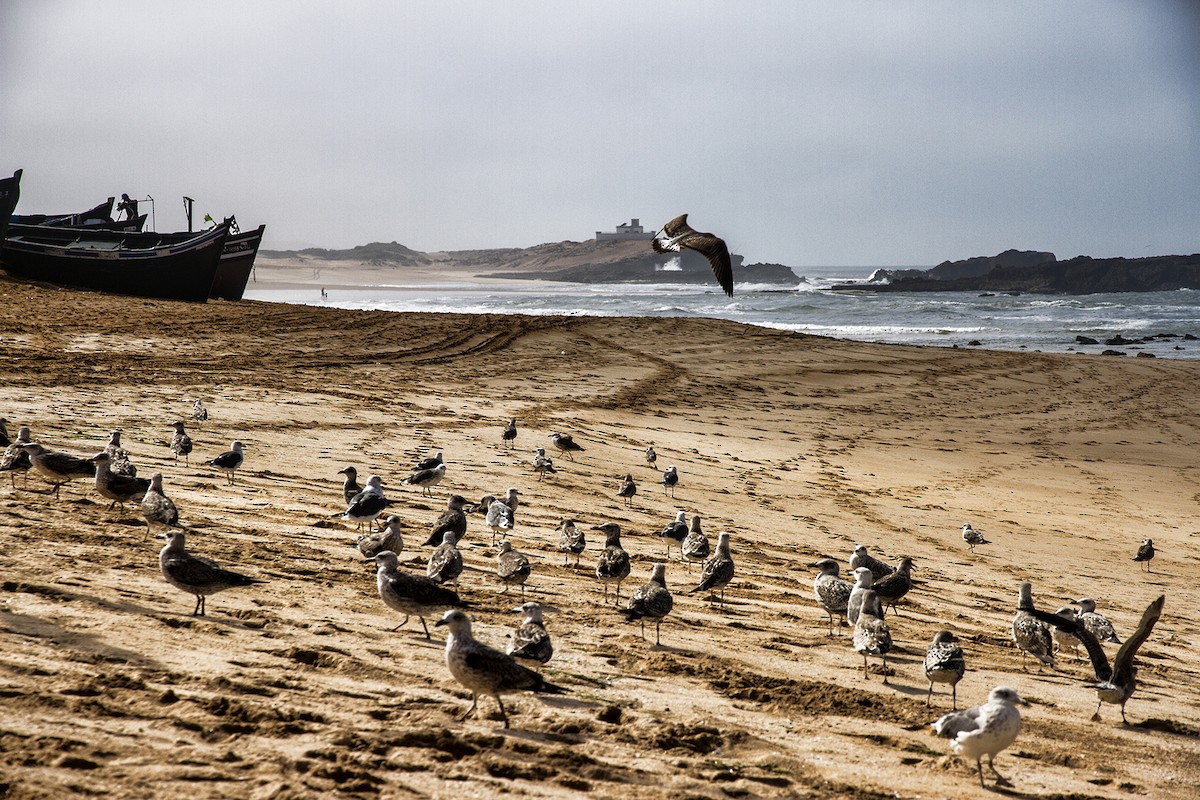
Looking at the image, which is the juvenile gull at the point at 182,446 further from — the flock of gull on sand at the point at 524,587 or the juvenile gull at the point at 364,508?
the juvenile gull at the point at 364,508

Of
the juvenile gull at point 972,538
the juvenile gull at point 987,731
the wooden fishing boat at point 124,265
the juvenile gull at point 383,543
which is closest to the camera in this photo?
the juvenile gull at point 987,731

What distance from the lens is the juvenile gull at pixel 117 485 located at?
8.01 meters

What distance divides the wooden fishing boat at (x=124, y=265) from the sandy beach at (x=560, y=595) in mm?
9565

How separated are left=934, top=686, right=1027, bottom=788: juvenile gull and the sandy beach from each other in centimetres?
14

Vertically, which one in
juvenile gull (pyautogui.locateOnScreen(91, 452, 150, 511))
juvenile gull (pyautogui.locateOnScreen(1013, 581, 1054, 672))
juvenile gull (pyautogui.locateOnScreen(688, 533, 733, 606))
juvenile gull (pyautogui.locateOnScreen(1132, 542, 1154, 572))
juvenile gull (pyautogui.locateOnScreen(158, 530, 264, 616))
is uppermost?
juvenile gull (pyautogui.locateOnScreen(91, 452, 150, 511))

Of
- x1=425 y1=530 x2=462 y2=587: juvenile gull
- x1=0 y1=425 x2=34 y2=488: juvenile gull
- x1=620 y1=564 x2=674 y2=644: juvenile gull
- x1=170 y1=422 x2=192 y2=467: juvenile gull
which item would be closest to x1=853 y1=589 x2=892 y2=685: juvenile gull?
x1=620 y1=564 x2=674 y2=644: juvenile gull

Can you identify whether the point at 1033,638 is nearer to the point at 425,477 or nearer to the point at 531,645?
the point at 531,645

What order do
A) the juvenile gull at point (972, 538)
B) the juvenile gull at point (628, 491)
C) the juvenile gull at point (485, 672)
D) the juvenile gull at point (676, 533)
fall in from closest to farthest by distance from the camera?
the juvenile gull at point (485, 672), the juvenile gull at point (676, 533), the juvenile gull at point (972, 538), the juvenile gull at point (628, 491)

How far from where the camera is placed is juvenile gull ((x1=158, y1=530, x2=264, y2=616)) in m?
6.08

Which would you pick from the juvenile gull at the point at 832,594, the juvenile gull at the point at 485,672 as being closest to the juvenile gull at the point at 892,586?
the juvenile gull at the point at 832,594

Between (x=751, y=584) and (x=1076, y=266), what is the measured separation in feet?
349

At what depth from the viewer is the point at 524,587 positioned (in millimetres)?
7746

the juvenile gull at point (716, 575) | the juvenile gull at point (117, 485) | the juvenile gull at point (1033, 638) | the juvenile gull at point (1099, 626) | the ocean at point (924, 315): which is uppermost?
the ocean at point (924, 315)

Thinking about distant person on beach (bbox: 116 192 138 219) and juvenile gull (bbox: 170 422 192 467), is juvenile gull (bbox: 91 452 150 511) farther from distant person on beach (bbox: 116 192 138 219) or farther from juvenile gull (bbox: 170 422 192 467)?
distant person on beach (bbox: 116 192 138 219)
